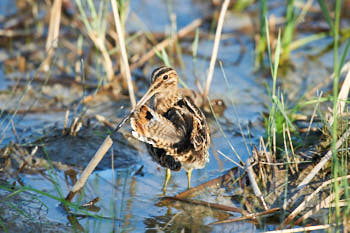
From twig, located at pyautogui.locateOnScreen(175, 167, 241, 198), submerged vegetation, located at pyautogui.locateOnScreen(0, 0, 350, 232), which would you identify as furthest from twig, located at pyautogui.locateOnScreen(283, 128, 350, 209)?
twig, located at pyautogui.locateOnScreen(175, 167, 241, 198)

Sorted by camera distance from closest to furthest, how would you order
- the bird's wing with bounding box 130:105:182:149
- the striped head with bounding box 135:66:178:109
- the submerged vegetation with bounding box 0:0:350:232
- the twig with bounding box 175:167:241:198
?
the bird's wing with bounding box 130:105:182:149 → the submerged vegetation with bounding box 0:0:350:232 → the striped head with bounding box 135:66:178:109 → the twig with bounding box 175:167:241:198

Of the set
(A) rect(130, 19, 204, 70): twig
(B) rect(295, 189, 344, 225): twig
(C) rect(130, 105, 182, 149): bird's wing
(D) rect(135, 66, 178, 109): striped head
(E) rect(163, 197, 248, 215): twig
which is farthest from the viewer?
(A) rect(130, 19, 204, 70): twig

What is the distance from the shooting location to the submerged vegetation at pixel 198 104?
3.80 metres

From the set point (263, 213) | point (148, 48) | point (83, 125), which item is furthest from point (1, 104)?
point (263, 213)

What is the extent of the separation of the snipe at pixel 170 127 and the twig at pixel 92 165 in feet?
0.96

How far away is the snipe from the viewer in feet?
11.0

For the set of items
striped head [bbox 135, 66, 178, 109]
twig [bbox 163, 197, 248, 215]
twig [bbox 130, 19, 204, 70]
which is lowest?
twig [bbox 163, 197, 248, 215]

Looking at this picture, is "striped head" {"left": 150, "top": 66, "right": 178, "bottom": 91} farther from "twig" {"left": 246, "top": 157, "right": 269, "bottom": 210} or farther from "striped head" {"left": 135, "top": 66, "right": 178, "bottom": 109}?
"twig" {"left": 246, "top": 157, "right": 269, "bottom": 210}

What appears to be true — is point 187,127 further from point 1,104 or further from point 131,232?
point 1,104

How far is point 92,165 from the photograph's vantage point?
12.4ft

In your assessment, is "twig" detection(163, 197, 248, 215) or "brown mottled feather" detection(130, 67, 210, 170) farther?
"twig" detection(163, 197, 248, 215)

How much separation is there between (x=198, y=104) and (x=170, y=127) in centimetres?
203

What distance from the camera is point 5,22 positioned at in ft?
24.2

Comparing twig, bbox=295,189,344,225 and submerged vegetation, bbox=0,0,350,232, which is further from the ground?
submerged vegetation, bbox=0,0,350,232
